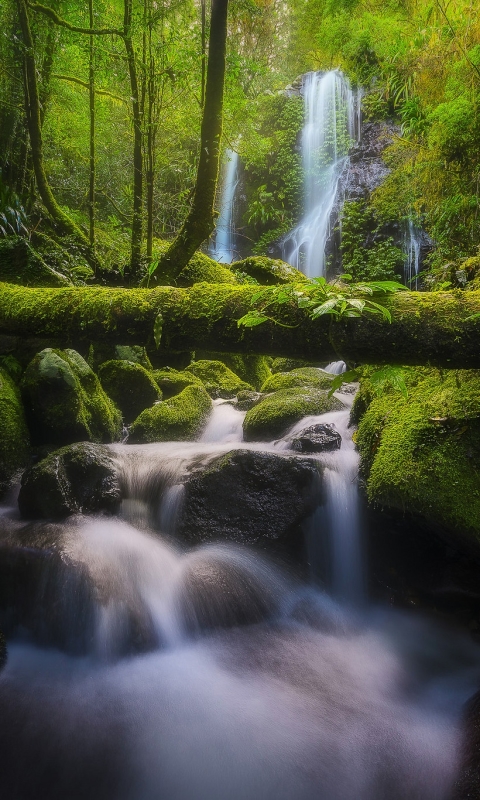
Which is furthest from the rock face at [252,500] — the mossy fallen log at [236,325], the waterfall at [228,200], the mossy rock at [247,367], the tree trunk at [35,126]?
the waterfall at [228,200]

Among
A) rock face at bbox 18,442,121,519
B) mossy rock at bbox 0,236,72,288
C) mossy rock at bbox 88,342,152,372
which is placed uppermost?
mossy rock at bbox 0,236,72,288

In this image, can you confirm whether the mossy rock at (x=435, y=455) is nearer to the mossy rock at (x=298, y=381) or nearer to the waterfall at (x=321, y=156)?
the mossy rock at (x=298, y=381)

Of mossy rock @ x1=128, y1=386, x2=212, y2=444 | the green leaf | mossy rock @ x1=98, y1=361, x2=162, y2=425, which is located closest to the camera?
the green leaf

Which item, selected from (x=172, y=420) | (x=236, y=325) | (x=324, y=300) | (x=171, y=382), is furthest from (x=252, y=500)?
(x=171, y=382)

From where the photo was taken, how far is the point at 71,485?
15.0 ft

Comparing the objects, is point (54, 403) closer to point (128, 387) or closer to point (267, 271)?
point (128, 387)

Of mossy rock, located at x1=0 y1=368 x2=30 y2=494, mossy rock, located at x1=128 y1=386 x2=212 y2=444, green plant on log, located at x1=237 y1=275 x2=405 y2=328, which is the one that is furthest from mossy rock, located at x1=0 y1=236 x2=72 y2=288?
green plant on log, located at x1=237 y1=275 x2=405 y2=328

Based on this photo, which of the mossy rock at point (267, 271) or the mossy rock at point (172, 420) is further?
the mossy rock at point (267, 271)

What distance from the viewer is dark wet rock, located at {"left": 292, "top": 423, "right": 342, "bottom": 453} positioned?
5047mm

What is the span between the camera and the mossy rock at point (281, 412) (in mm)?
5965

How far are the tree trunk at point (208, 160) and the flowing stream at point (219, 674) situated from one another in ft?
8.04

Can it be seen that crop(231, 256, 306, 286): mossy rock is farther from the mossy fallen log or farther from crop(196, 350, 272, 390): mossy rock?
the mossy fallen log

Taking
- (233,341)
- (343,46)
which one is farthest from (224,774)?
(343,46)

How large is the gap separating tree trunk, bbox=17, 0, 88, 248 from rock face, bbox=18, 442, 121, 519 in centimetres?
336
